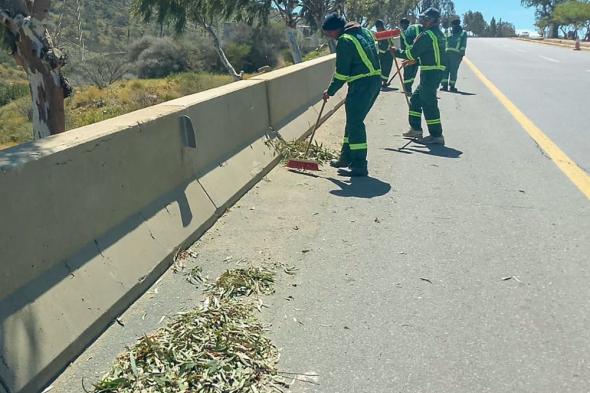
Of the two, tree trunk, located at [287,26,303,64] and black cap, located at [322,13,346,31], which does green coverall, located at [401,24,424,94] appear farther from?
tree trunk, located at [287,26,303,64]

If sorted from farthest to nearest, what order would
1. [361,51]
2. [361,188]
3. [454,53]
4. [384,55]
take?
[384,55], [454,53], [361,51], [361,188]

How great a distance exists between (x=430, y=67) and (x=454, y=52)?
22.8 ft

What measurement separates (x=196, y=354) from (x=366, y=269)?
1.62 m

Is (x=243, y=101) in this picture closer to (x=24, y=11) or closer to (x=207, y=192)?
(x=207, y=192)

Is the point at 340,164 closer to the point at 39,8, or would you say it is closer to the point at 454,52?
the point at 39,8

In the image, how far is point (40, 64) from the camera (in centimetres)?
761

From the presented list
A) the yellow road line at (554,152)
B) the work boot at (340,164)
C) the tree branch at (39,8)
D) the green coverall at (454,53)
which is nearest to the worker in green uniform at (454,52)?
the green coverall at (454,53)

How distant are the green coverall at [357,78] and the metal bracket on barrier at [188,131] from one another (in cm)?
238

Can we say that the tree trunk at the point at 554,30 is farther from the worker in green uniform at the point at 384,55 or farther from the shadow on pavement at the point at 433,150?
the shadow on pavement at the point at 433,150

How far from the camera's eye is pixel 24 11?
7.32 meters

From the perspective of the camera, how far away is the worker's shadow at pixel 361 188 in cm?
628

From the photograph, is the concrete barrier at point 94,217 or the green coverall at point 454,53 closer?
the concrete barrier at point 94,217

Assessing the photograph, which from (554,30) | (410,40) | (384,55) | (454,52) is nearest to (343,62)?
(410,40)

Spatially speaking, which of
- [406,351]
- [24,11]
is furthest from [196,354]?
[24,11]
